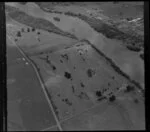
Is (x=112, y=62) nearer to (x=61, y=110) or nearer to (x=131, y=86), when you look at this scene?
(x=131, y=86)

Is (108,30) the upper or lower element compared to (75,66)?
upper

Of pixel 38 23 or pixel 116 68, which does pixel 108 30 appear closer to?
pixel 116 68

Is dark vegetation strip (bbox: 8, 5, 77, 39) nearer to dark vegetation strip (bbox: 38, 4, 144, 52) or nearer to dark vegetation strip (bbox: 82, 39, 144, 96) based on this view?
dark vegetation strip (bbox: 38, 4, 144, 52)

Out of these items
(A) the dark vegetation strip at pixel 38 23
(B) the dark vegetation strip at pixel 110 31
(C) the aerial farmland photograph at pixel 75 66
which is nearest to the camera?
(C) the aerial farmland photograph at pixel 75 66

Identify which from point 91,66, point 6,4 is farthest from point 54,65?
point 6,4

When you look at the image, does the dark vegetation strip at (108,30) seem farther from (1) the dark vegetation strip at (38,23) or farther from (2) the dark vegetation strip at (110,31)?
(1) the dark vegetation strip at (38,23)

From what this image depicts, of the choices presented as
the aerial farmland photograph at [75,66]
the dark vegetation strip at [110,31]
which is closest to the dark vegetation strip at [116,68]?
the aerial farmland photograph at [75,66]

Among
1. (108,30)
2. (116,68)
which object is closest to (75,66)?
(116,68)

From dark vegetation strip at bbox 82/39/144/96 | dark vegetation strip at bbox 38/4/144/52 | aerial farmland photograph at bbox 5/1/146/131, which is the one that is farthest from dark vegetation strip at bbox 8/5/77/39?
dark vegetation strip at bbox 82/39/144/96
